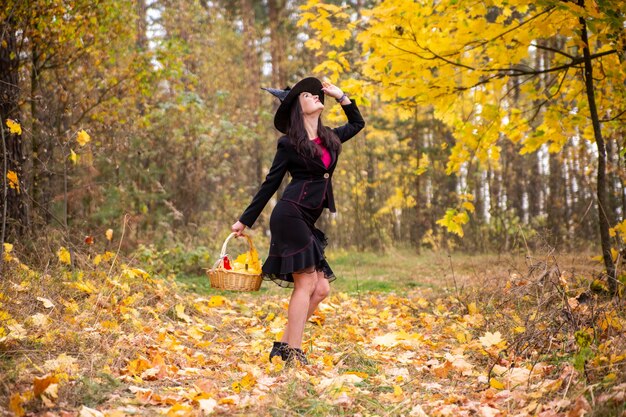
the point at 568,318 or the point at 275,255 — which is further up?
the point at 275,255

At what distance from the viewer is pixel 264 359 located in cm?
454

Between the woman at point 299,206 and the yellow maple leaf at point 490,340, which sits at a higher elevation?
the woman at point 299,206

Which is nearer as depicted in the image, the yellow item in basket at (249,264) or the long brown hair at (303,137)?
the long brown hair at (303,137)

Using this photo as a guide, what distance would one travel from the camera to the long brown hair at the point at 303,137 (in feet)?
13.8

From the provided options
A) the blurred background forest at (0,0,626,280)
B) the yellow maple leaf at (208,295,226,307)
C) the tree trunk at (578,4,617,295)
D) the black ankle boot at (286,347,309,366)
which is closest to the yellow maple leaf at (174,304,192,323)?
the yellow maple leaf at (208,295,226,307)

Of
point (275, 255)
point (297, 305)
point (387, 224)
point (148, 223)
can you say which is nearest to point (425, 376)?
point (297, 305)

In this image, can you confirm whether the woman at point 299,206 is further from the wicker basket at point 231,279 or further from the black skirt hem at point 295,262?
the wicker basket at point 231,279

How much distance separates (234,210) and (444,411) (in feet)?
43.5

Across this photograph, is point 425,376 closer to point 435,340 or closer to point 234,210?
point 435,340

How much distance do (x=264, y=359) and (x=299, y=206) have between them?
1.24 m

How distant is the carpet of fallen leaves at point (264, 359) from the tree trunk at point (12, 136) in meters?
0.76

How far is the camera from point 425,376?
13.3 ft

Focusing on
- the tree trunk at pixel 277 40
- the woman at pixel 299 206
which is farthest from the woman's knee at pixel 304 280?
the tree trunk at pixel 277 40

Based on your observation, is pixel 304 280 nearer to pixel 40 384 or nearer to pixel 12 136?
pixel 40 384
